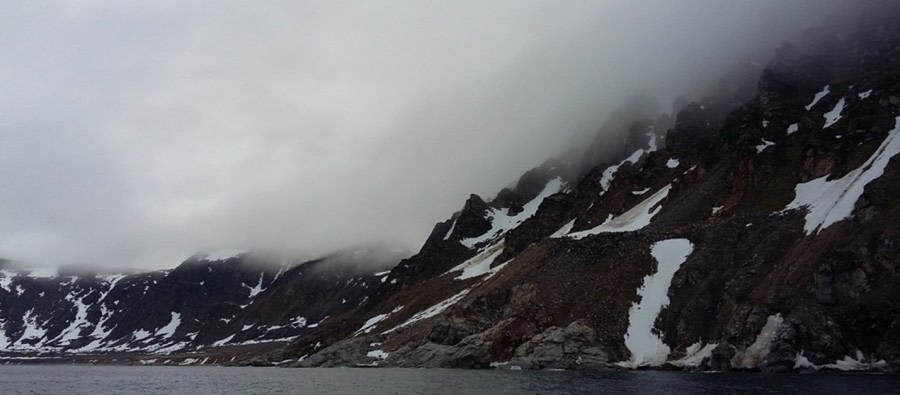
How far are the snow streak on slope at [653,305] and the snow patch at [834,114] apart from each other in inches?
1457

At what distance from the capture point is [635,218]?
12812cm

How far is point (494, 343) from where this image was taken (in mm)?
98875

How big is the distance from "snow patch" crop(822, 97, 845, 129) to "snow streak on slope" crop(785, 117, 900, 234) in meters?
15.1

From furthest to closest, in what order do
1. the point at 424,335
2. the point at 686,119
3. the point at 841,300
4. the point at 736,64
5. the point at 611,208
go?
the point at 736,64 < the point at 686,119 < the point at 611,208 < the point at 424,335 < the point at 841,300

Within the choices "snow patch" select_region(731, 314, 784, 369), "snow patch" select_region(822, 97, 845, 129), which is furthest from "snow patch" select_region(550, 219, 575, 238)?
"snow patch" select_region(731, 314, 784, 369)

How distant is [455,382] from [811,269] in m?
42.2

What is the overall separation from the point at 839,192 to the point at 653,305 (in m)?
29.0

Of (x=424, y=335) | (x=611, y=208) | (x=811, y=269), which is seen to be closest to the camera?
(x=811, y=269)

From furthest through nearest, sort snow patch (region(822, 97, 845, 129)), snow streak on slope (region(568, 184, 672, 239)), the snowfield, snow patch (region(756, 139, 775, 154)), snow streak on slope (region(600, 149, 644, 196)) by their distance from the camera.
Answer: snow streak on slope (region(600, 149, 644, 196))
snow streak on slope (region(568, 184, 672, 239))
snow patch (region(756, 139, 775, 154))
snow patch (region(822, 97, 845, 129))
the snowfield

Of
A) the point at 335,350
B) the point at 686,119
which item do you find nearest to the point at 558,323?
the point at 335,350

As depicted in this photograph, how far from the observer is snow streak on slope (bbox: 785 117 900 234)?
78188 mm

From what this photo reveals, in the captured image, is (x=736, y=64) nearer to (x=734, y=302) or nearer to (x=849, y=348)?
(x=734, y=302)

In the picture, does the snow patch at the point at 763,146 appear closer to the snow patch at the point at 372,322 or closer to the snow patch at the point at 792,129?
the snow patch at the point at 792,129

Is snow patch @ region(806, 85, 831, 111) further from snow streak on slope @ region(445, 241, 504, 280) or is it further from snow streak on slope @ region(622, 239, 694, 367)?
snow streak on slope @ region(445, 241, 504, 280)
